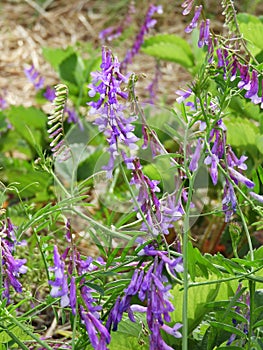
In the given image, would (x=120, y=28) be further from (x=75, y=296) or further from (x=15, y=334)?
(x=75, y=296)

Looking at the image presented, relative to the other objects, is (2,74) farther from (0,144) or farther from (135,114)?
(135,114)

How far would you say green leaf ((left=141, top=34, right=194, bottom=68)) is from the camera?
267 centimetres

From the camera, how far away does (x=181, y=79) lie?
3994 mm

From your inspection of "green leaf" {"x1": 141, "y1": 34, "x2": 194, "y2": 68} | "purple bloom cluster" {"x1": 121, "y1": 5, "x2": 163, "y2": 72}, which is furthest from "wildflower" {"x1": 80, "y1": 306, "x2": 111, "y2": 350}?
"purple bloom cluster" {"x1": 121, "y1": 5, "x2": 163, "y2": 72}

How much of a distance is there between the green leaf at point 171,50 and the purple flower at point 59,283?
1.69 m

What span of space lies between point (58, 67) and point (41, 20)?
1.70 m

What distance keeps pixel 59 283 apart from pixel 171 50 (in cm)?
173

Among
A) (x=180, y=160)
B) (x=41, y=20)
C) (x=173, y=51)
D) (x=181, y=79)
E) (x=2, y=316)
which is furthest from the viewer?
(x=41, y=20)

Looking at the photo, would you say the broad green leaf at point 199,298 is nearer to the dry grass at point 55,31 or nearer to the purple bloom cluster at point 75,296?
the purple bloom cluster at point 75,296

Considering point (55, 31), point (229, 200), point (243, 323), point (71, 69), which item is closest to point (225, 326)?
point (243, 323)

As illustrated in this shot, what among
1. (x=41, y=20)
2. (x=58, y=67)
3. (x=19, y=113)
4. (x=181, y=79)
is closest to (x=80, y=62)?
(x=58, y=67)

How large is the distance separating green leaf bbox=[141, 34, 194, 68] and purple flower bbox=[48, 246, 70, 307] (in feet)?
5.56

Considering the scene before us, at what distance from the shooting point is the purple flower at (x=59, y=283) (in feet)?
3.48

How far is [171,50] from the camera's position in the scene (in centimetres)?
268
